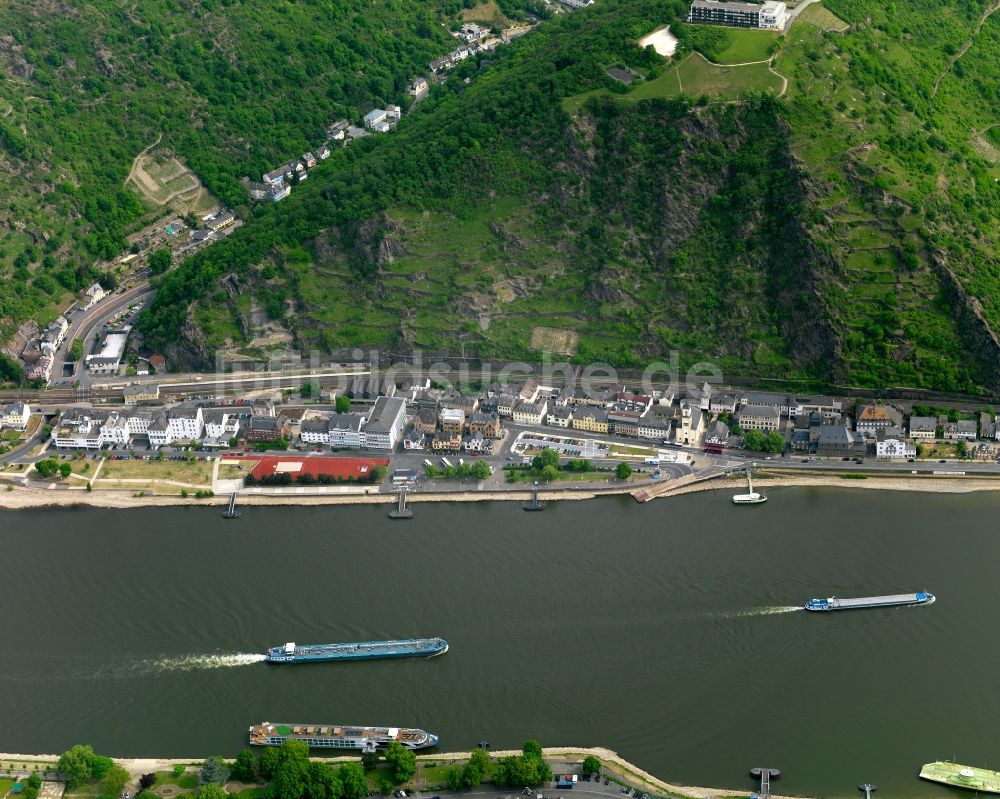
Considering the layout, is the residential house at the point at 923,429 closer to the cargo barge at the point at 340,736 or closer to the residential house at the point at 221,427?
the cargo barge at the point at 340,736

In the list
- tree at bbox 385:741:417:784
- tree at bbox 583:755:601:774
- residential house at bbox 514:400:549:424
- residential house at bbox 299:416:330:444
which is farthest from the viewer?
residential house at bbox 514:400:549:424

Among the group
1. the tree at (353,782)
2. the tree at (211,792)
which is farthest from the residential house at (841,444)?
the tree at (211,792)

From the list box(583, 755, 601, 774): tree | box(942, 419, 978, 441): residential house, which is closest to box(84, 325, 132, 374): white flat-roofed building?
box(583, 755, 601, 774): tree

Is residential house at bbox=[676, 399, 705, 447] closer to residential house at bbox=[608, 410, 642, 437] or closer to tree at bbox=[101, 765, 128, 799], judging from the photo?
residential house at bbox=[608, 410, 642, 437]

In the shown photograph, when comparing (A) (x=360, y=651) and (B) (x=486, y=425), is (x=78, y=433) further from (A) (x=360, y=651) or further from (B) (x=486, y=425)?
(A) (x=360, y=651)

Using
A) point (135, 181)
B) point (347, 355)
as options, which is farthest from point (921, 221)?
point (135, 181)

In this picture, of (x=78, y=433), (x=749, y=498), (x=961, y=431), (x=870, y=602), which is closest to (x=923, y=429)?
(x=961, y=431)

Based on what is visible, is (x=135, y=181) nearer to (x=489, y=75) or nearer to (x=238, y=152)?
(x=238, y=152)
